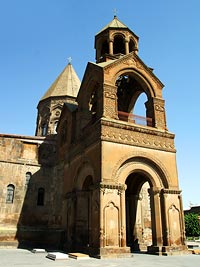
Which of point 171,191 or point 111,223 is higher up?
point 171,191

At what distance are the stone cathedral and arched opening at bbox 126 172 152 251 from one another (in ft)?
0.19

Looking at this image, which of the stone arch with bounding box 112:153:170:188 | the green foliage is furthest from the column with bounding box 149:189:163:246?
the green foliage

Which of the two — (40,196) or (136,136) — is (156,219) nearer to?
(136,136)

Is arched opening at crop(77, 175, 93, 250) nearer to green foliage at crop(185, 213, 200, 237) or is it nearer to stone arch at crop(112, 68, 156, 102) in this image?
stone arch at crop(112, 68, 156, 102)

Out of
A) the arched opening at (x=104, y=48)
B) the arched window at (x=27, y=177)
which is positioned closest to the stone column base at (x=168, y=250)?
the arched window at (x=27, y=177)

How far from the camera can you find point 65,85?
25000mm

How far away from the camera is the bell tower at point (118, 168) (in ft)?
36.7

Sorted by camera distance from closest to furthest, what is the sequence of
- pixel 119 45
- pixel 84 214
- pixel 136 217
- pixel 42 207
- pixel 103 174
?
pixel 103 174
pixel 84 214
pixel 136 217
pixel 42 207
pixel 119 45

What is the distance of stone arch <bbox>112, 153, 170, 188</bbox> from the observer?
12.2 meters

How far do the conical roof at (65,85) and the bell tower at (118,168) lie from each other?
A: 327 inches

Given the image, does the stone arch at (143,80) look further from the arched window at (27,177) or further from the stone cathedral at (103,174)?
the arched window at (27,177)

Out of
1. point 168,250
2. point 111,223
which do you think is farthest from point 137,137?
point 168,250

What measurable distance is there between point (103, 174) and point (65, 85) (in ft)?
50.7

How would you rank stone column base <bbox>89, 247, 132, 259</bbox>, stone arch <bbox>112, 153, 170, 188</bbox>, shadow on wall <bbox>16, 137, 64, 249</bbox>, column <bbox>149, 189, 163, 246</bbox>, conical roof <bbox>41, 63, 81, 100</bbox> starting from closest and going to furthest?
stone column base <bbox>89, 247, 132, 259</bbox> < column <bbox>149, 189, 163, 246</bbox> < stone arch <bbox>112, 153, 170, 188</bbox> < shadow on wall <bbox>16, 137, 64, 249</bbox> < conical roof <bbox>41, 63, 81, 100</bbox>
